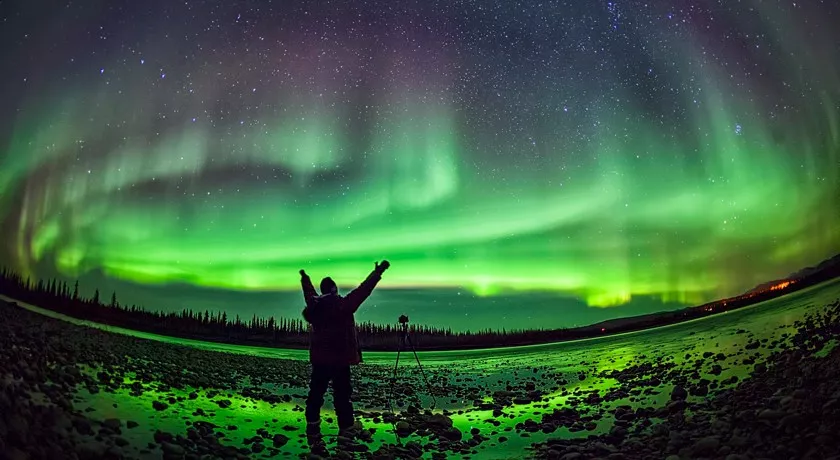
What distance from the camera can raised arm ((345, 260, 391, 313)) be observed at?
7.34 metres

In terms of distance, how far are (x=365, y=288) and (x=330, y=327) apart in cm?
105

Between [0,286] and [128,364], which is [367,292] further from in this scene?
[0,286]

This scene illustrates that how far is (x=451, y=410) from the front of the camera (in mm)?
11539

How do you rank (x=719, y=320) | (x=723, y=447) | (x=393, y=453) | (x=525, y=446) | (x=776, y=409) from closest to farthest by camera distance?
(x=723, y=447)
(x=776, y=409)
(x=393, y=453)
(x=525, y=446)
(x=719, y=320)

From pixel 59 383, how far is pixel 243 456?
12.9ft

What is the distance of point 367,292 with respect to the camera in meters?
7.48

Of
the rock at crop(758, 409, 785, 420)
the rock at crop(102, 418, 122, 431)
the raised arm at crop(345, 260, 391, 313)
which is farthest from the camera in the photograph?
the raised arm at crop(345, 260, 391, 313)

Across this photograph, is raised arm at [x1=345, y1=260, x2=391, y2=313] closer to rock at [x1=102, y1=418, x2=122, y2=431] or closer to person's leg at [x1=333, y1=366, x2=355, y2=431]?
person's leg at [x1=333, y1=366, x2=355, y2=431]

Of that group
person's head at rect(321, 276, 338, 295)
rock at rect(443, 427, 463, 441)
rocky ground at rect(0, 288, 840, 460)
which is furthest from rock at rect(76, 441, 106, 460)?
rock at rect(443, 427, 463, 441)

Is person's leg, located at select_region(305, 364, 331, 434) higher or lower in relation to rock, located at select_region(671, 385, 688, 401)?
higher

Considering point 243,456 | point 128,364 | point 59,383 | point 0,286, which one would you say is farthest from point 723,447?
point 0,286

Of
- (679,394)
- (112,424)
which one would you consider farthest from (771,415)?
(112,424)

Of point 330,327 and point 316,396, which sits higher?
point 330,327

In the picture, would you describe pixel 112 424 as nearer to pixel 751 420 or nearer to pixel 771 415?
pixel 751 420
